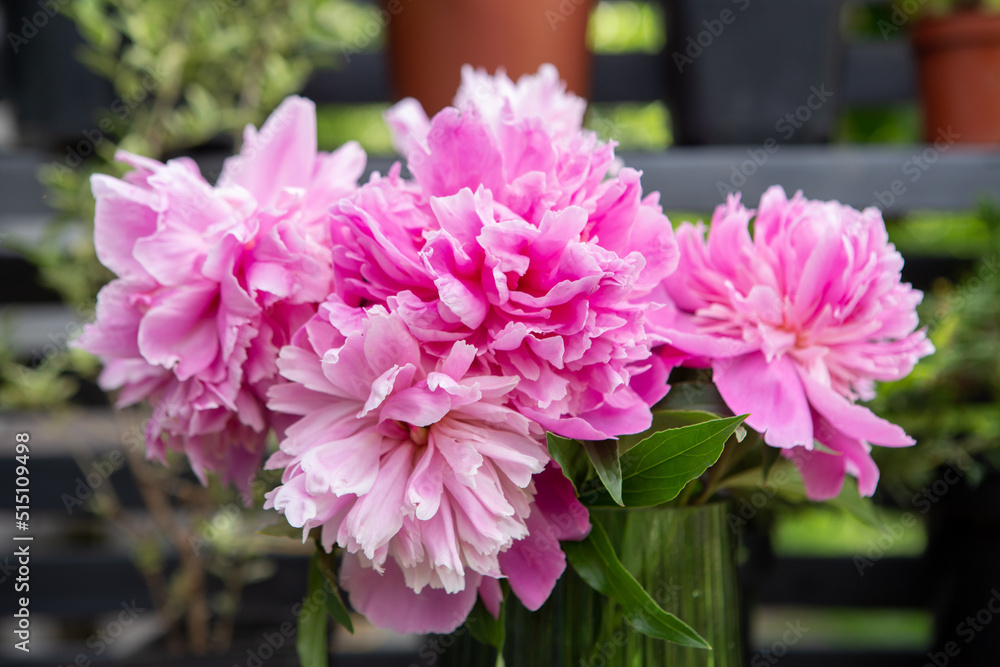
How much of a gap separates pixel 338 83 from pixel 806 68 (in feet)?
1.35

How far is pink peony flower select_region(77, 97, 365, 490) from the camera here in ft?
0.89

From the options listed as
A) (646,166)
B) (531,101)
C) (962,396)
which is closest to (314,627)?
(531,101)

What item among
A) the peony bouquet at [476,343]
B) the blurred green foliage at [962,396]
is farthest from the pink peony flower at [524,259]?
the blurred green foliage at [962,396]

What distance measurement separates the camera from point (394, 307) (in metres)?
0.25

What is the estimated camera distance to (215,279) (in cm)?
27

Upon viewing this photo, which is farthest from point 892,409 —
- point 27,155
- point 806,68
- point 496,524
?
point 27,155

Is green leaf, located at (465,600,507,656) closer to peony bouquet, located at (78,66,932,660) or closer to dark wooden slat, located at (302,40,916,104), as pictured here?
peony bouquet, located at (78,66,932,660)

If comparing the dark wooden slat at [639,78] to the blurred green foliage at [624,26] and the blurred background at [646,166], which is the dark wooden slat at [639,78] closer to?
the blurred background at [646,166]

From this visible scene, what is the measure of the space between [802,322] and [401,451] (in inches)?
5.9

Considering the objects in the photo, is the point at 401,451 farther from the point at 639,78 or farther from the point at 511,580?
the point at 639,78

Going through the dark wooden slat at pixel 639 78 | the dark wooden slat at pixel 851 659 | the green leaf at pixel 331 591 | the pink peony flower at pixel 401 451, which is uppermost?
the dark wooden slat at pixel 639 78

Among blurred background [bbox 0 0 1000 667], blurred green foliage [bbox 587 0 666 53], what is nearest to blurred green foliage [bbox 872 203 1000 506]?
blurred background [bbox 0 0 1000 667]

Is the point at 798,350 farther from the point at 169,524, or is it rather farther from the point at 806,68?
the point at 169,524

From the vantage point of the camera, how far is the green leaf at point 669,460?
27cm
